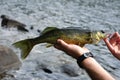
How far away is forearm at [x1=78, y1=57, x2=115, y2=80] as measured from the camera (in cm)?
328

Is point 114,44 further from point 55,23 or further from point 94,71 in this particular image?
point 55,23

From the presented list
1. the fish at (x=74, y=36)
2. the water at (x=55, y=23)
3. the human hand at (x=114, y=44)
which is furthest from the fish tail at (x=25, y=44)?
the water at (x=55, y=23)

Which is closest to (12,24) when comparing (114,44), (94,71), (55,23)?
(55,23)

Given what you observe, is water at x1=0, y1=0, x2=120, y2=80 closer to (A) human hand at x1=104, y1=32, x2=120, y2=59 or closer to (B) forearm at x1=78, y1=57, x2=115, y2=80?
(A) human hand at x1=104, y1=32, x2=120, y2=59

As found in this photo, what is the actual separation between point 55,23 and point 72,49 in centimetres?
1381

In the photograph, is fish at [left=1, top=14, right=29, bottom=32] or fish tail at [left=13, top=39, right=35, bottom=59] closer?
fish tail at [left=13, top=39, right=35, bottom=59]

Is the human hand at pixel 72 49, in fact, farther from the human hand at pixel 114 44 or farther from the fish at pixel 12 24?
the fish at pixel 12 24

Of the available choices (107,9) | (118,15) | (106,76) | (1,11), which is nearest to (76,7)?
(107,9)

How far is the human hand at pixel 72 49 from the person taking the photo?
3661 millimetres

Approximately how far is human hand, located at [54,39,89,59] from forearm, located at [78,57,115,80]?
0.59 feet

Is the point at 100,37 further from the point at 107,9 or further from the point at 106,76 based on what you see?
the point at 107,9

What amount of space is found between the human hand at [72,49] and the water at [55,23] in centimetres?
541

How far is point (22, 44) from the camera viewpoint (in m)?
5.05

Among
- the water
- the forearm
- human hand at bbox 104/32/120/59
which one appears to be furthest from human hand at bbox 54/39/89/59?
the water
